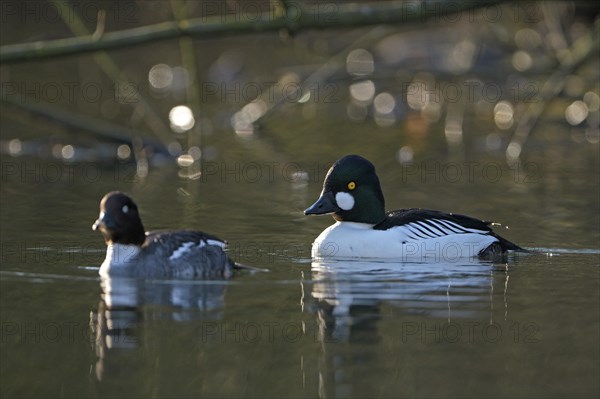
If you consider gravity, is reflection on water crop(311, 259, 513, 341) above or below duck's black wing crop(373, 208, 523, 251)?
below

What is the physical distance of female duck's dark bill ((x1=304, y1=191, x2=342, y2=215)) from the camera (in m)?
11.2

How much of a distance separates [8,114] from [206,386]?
14973mm

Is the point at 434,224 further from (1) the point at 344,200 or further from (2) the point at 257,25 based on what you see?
(2) the point at 257,25

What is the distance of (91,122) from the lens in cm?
1803

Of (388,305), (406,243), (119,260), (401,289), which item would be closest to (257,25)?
(406,243)

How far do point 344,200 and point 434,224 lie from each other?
0.86 meters

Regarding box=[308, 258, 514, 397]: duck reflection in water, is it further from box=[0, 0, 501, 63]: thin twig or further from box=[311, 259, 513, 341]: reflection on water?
box=[0, 0, 501, 63]: thin twig

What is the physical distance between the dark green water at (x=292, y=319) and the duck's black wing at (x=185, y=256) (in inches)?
8.1

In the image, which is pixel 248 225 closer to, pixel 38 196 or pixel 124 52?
pixel 38 196

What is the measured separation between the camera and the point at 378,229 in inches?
448

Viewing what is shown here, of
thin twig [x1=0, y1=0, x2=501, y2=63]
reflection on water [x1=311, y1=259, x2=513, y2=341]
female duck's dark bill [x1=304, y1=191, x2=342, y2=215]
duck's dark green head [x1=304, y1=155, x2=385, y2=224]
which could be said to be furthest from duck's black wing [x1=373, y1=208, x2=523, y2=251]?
thin twig [x1=0, y1=0, x2=501, y2=63]

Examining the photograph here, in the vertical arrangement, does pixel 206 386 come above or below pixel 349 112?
below

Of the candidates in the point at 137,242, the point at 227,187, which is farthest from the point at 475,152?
the point at 137,242

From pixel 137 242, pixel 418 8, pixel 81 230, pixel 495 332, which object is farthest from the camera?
pixel 81 230
